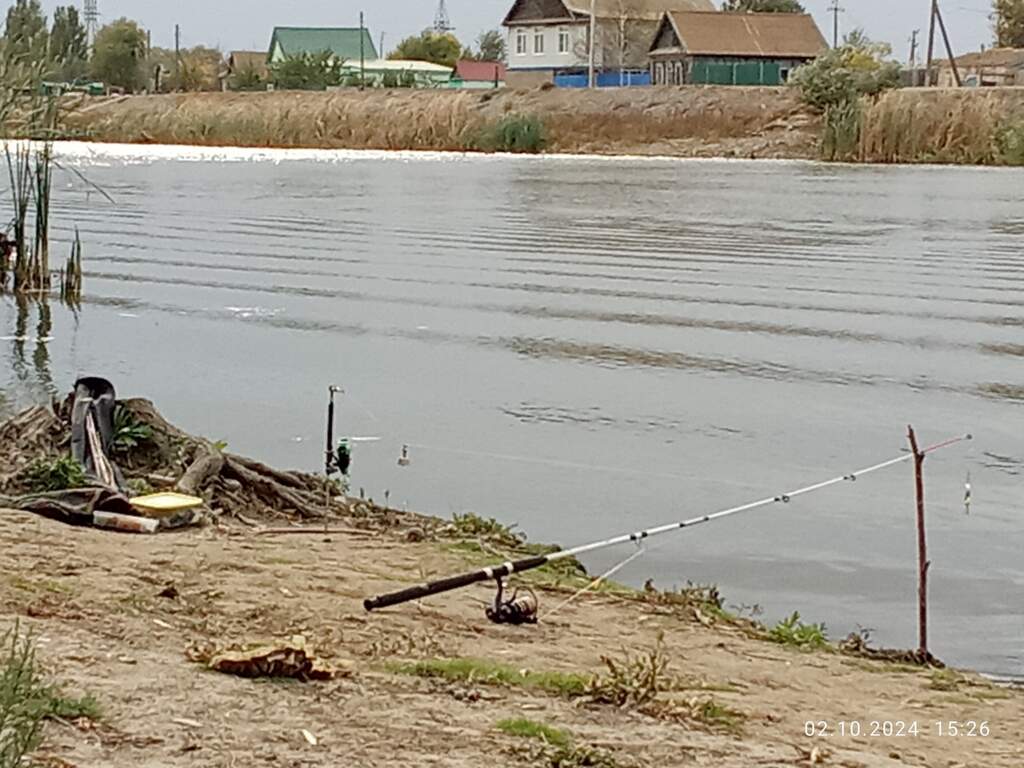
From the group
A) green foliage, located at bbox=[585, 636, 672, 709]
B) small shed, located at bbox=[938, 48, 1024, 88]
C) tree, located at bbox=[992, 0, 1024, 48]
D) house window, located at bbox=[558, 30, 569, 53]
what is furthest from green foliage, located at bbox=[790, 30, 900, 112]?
green foliage, located at bbox=[585, 636, 672, 709]

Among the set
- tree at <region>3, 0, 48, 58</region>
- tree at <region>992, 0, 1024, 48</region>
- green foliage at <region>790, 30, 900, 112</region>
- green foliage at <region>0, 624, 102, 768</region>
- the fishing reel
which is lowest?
the fishing reel

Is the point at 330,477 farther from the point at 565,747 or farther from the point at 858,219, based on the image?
the point at 858,219

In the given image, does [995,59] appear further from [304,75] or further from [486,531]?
[486,531]

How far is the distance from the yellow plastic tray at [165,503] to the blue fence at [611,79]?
92481 mm

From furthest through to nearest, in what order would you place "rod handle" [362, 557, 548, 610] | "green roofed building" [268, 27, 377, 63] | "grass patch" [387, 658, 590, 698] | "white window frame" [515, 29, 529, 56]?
"green roofed building" [268, 27, 377, 63] → "white window frame" [515, 29, 529, 56] → "rod handle" [362, 557, 548, 610] → "grass patch" [387, 658, 590, 698]

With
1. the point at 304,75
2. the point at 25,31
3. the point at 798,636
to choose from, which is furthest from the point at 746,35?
the point at 798,636

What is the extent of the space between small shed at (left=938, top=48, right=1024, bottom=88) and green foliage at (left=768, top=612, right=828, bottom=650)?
238 feet

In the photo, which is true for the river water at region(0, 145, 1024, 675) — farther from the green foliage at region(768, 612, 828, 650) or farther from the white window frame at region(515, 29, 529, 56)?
the white window frame at region(515, 29, 529, 56)

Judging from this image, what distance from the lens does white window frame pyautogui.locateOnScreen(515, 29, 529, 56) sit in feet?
360

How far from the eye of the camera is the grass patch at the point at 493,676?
606 centimetres

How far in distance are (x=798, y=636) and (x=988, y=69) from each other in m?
88.3

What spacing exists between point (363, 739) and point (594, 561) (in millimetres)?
4335

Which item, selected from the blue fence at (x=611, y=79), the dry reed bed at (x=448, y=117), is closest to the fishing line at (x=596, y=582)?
the dry reed bed at (x=448, y=117)

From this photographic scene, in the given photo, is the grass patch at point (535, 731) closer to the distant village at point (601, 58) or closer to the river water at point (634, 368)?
the river water at point (634, 368)
